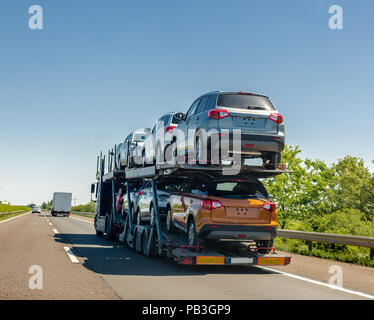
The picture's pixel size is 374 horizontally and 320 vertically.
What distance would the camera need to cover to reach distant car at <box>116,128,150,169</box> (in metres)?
14.9

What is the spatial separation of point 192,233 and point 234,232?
0.96m

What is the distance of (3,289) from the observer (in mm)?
6555

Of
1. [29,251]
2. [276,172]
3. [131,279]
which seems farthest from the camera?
[29,251]

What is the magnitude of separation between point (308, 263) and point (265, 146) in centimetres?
387

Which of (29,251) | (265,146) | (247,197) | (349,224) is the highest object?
(265,146)

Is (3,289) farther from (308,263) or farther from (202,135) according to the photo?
(308,263)

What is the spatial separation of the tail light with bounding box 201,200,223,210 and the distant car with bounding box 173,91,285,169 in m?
0.99

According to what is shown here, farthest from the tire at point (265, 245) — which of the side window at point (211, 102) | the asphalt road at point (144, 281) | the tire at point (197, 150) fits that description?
the side window at point (211, 102)

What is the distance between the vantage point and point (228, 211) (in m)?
8.76

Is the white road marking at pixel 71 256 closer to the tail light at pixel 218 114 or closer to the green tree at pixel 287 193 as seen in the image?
the tail light at pixel 218 114

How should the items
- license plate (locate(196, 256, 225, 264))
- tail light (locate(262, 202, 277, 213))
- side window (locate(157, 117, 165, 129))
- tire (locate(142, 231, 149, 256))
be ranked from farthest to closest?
side window (locate(157, 117, 165, 129)), tire (locate(142, 231, 149, 256)), tail light (locate(262, 202, 277, 213)), license plate (locate(196, 256, 225, 264))

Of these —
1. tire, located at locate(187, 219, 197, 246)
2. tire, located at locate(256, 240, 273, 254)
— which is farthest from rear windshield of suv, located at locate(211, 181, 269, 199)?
tire, located at locate(256, 240, 273, 254)

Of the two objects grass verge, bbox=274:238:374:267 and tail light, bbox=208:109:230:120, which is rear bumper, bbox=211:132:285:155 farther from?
grass verge, bbox=274:238:374:267
